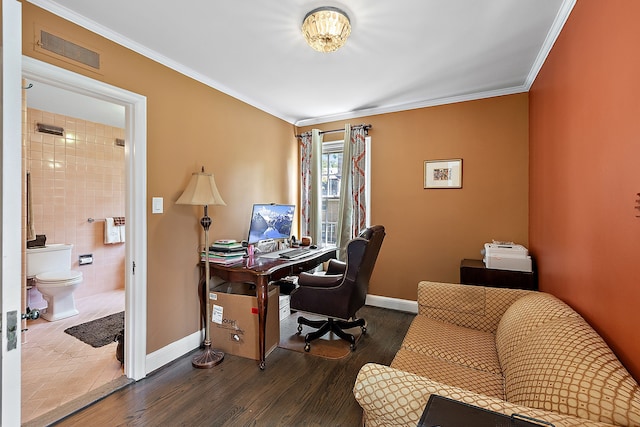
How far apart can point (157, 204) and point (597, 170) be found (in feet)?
9.30

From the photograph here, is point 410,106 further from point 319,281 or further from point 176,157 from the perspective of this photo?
point 176,157

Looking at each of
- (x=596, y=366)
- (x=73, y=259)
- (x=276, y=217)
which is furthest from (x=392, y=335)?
(x=73, y=259)

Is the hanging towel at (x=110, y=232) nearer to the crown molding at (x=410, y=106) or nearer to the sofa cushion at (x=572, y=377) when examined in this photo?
the crown molding at (x=410, y=106)

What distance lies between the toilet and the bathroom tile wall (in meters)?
0.31

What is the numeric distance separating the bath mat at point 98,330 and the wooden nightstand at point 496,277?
11.5 feet

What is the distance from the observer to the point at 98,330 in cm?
296

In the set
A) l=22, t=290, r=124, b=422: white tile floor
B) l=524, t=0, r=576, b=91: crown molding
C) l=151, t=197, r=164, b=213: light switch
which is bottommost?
l=22, t=290, r=124, b=422: white tile floor

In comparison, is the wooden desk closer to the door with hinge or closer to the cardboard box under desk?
the cardboard box under desk

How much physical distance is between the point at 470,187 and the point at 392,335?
6.02 ft

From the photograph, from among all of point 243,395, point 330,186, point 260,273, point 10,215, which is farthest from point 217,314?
point 330,186

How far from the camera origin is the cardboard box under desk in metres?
2.42

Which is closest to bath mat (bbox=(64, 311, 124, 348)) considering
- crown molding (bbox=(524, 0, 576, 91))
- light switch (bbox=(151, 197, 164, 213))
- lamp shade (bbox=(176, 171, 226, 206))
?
light switch (bbox=(151, 197, 164, 213))

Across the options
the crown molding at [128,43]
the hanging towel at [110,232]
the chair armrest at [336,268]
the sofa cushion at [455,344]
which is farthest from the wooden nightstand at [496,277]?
the hanging towel at [110,232]

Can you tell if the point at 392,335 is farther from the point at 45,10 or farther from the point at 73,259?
the point at 73,259
